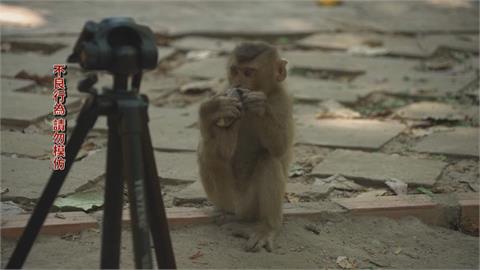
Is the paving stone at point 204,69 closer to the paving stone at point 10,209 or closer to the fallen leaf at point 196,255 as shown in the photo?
the paving stone at point 10,209

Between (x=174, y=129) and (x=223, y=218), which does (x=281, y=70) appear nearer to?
(x=223, y=218)

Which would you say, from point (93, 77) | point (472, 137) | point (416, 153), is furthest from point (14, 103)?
point (93, 77)

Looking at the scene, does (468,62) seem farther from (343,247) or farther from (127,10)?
(343,247)

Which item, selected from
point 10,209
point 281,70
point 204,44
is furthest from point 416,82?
point 10,209

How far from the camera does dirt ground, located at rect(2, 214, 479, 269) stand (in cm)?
455

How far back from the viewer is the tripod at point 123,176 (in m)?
2.95

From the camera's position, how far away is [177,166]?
20.1ft

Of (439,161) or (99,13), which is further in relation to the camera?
(99,13)

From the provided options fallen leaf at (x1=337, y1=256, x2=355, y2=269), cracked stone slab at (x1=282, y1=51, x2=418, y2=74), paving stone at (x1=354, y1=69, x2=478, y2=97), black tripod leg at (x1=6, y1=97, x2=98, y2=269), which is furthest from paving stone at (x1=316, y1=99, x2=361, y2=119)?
black tripod leg at (x1=6, y1=97, x2=98, y2=269)

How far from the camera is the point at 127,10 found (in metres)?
11.6

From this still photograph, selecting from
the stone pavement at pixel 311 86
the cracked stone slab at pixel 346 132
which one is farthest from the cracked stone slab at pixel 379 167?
the cracked stone slab at pixel 346 132

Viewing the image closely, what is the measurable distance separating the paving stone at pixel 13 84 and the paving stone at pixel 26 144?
52.2 inches

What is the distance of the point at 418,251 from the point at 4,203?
8.09 feet

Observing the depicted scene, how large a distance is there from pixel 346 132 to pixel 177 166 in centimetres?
167
